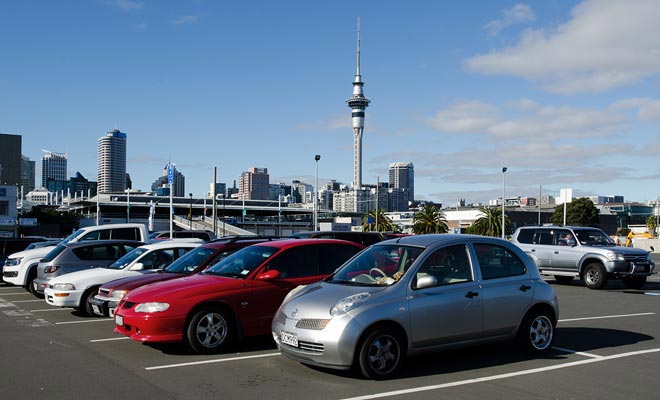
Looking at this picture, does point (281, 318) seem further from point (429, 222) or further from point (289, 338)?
point (429, 222)

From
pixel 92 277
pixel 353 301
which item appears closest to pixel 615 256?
pixel 353 301

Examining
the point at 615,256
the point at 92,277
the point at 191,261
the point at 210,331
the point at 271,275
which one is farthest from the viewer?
the point at 615,256

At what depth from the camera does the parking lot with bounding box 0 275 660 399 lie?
6.93 metres

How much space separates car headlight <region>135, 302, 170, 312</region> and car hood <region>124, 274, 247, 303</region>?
7 cm

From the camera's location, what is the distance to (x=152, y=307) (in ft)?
28.6

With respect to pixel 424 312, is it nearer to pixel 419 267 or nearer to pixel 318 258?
pixel 419 267

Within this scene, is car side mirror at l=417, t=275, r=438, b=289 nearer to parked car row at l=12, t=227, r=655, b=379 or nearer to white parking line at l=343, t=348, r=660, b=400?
parked car row at l=12, t=227, r=655, b=379

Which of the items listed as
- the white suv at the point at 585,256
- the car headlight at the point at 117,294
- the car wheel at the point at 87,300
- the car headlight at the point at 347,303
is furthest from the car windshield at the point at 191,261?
the white suv at the point at 585,256

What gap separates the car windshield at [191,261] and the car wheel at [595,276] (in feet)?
40.0

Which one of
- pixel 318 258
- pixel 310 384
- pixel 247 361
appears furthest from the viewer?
pixel 318 258

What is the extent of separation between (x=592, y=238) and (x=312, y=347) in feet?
49.4

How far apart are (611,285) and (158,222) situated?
86.6 meters

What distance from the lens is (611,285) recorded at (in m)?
20.4

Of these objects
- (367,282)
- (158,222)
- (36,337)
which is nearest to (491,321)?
(367,282)
